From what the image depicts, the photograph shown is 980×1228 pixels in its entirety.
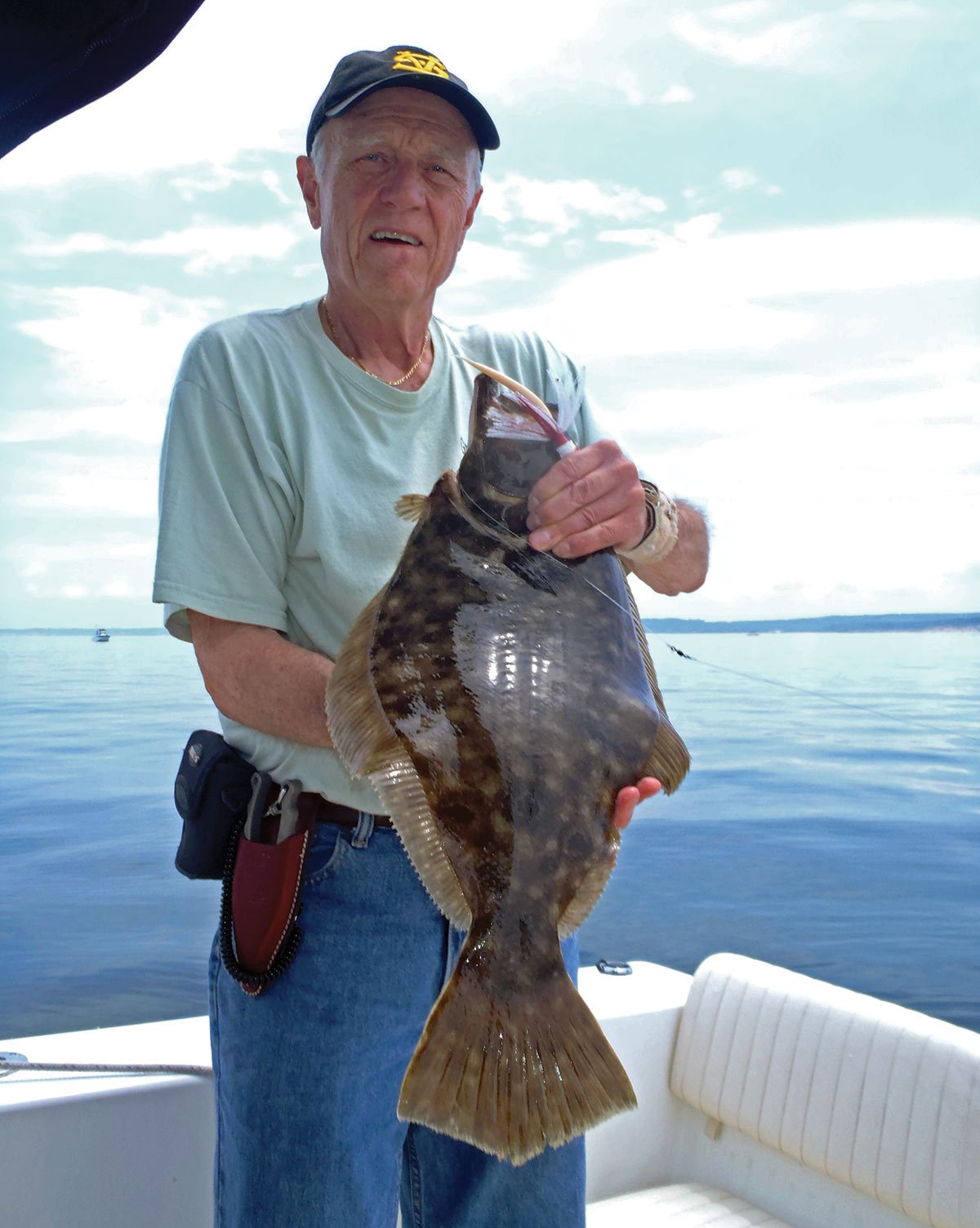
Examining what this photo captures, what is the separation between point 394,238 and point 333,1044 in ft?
3.82

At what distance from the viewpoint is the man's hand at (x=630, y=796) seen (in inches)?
48.7

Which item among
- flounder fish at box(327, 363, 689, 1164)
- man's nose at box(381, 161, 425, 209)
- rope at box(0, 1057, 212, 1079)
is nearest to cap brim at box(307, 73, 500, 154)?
man's nose at box(381, 161, 425, 209)

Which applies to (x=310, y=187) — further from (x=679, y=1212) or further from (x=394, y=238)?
(x=679, y=1212)

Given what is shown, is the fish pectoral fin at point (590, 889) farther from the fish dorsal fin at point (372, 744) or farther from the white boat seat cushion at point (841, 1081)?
the white boat seat cushion at point (841, 1081)

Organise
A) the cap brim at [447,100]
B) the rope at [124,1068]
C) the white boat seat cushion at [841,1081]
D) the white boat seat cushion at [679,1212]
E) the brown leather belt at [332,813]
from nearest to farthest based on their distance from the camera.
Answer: the cap brim at [447,100] → the brown leather belt at [332,813] → the rope at [124,1068] → the white boat seat cushion at [841,1081] → the white boat seat cushion at [679,1212]

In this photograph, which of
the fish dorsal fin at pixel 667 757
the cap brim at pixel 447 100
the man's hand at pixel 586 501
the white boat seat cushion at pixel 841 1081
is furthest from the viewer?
the white boat seat cushion at pixel 841 1081

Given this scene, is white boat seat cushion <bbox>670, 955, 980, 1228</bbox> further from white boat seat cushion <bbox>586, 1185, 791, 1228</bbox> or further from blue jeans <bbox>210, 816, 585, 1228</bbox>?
blue jeans <bbox>210, 816, 585, 1228</bbox>

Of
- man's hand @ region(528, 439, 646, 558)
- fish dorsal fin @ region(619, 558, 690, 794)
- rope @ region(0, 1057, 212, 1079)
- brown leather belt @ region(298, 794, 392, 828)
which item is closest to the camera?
man's hand @ region(528, 439, 646, 558)

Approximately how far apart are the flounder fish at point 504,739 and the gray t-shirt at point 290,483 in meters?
0.34

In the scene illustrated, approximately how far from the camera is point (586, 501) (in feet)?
3.80

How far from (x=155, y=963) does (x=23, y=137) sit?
1340 cm

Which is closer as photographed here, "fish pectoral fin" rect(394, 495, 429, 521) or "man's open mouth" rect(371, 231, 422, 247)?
"fish pectoral fin" rect(394, 495, 429, 521)

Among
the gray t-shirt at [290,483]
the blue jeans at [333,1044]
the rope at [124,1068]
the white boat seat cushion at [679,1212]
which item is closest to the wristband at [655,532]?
the gray t-shirt at [290,483]

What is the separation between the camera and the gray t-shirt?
156 cm
